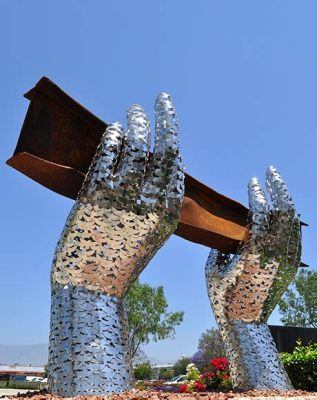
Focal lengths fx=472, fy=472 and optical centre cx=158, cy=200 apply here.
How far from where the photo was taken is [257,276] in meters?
5.95

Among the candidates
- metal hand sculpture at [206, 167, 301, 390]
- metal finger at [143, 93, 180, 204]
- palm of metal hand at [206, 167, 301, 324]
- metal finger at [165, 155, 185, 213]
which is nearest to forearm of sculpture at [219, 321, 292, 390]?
metal hand sculpture at [206, 167, 301, 390]

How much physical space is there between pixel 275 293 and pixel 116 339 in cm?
289

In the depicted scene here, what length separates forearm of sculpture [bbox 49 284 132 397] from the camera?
3623mm

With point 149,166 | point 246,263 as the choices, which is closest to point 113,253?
point 149,166

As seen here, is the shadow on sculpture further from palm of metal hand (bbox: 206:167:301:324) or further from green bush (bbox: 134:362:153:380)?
green bush (bbox: 134:362:153:380)

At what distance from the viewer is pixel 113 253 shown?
4.12 meters

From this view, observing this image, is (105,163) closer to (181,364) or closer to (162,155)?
(162,155)

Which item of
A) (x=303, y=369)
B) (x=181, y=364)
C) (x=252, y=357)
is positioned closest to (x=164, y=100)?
(x=252, y=357)

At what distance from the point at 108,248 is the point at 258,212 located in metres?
2.56

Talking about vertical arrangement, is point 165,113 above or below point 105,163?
above

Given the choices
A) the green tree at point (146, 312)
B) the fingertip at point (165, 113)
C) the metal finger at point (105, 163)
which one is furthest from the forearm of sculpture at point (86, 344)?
the green tree at point (146, 312)

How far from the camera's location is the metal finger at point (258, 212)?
234 inches

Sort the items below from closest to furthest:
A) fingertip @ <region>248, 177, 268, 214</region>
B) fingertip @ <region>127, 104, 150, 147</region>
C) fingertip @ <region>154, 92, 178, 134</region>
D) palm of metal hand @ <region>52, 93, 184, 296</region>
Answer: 1. palm of metal hand @ <region>52, 93, 184, 296</region>
2. fingertip @ <region>127, 104, 150, 147</region>
3. fingertip @ <region>154, 92, 178, 134</region>
4. fingertip @ <region>248, 177, 268, 214</region>

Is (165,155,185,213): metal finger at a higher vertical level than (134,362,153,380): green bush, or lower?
higher
